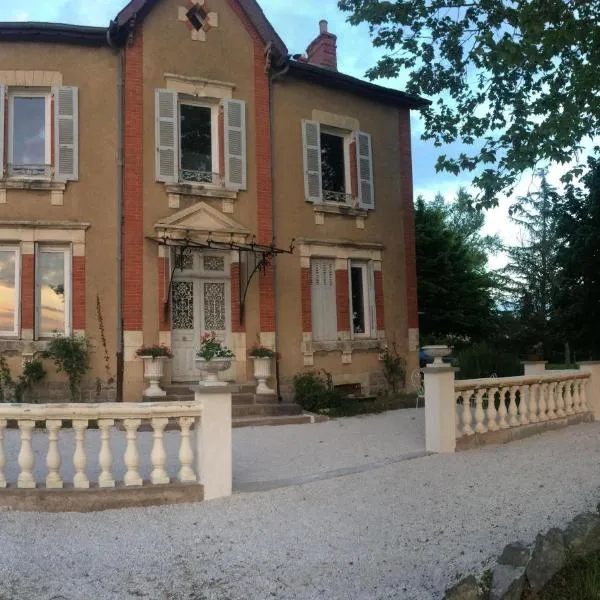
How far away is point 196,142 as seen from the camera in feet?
42.8

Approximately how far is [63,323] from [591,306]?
10642 millimetres

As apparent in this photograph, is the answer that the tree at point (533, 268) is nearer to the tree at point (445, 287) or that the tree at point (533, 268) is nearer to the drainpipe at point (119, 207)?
the tree at point (445, 287)

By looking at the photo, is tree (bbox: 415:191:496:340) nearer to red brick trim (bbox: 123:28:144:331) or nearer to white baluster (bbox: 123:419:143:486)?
red brick trim (bbox: 123:28:144:331)

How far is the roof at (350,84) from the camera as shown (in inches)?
540

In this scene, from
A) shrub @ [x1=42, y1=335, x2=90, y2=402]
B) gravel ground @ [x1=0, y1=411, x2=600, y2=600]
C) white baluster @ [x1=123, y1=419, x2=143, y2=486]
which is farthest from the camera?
shrub @ [x1=42, y1=335, x2=90, y2=402]

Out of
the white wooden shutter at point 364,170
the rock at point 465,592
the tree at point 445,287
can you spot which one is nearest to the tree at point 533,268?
the tree at point 445,287

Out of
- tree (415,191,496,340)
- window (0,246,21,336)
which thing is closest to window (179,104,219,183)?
window (0,246,21,336)

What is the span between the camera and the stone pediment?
12133 mm

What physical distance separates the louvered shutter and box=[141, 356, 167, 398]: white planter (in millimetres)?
3679

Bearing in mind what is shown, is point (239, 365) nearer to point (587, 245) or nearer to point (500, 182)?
point (500, 182)

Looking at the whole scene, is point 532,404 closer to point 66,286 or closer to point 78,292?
point 78,292

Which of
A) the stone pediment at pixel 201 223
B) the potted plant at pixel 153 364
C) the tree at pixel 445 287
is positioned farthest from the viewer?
the tree at pixel 445 287

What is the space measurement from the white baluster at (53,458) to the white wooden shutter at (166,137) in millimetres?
7759

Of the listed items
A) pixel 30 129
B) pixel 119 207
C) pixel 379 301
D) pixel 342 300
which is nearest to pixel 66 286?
pixel 119 207
